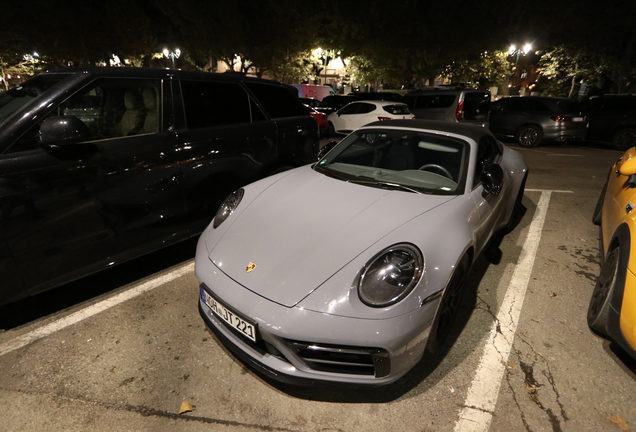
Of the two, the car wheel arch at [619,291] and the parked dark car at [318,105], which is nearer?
the car wheel arch at [619,291]

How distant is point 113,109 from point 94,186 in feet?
2.23

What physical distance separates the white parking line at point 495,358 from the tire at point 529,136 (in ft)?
28.6

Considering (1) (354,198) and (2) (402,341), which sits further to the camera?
(1) (354,198)

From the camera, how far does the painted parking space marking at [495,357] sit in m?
1.96

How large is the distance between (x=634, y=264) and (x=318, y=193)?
2018 millimetres

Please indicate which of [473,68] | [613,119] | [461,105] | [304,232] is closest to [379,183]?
[304,232]

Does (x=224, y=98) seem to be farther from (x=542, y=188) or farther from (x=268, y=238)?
(x=542, y=188)

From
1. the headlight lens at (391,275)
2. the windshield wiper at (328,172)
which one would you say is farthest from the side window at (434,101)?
the headlight lens at (391,275)

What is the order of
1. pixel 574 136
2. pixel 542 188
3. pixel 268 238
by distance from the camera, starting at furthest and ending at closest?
1. pixel 574 136
2. pixel 542 188
3. pixel 268 238

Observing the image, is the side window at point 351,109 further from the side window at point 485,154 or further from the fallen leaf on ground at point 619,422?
the fallen leaf on ground at point 619,422

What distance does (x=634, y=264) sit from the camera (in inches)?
82.6

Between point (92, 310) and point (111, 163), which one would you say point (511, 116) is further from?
point (92, 310)

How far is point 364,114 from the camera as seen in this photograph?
436 inches

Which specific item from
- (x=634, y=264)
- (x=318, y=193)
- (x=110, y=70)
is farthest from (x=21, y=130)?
(x=634, y=264)
